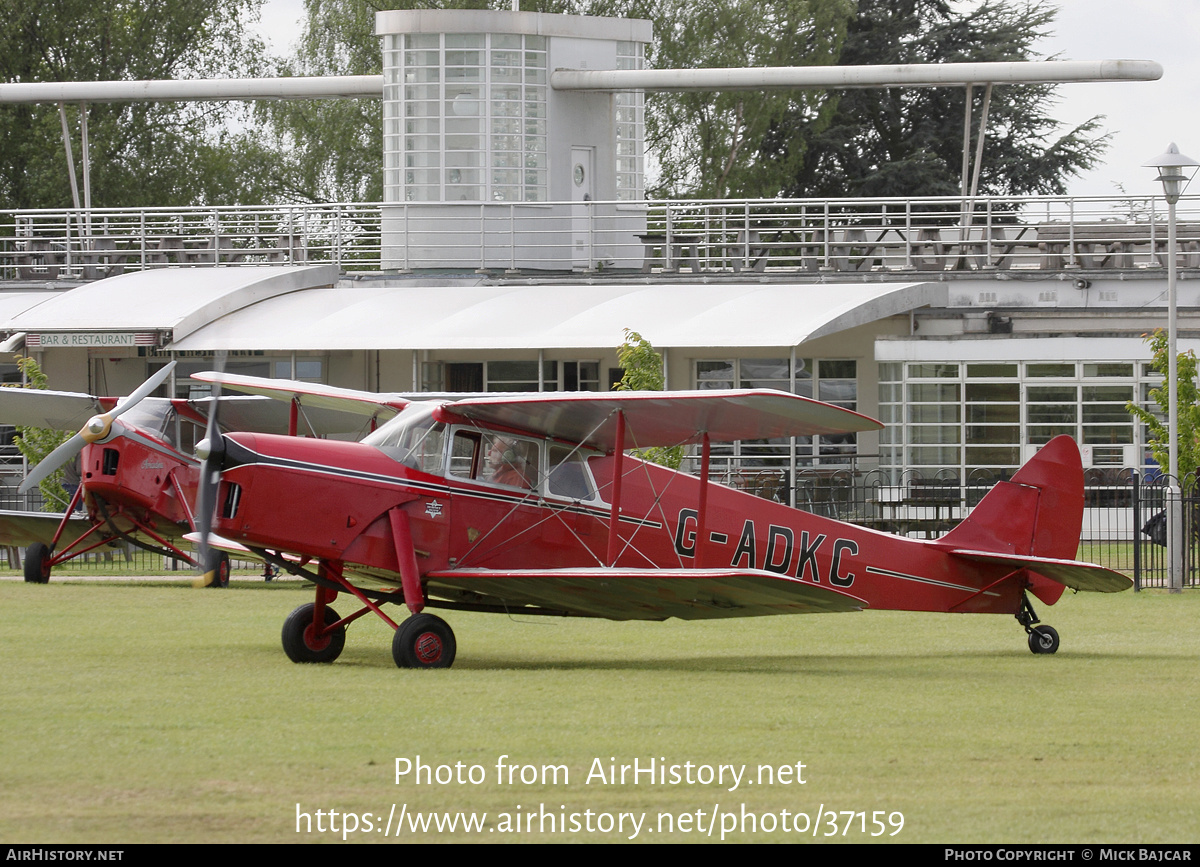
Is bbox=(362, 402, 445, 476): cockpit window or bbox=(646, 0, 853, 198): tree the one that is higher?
bbox=(646, 0, 853, 198): tree

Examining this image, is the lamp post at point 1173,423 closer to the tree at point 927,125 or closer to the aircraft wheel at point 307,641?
the aircraft wheel at point 307,641

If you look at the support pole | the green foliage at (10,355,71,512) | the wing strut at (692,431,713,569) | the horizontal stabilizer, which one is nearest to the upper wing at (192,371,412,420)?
the wing strut at (692,431,713,569)

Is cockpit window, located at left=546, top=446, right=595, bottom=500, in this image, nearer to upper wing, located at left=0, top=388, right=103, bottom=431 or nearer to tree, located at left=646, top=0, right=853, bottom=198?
upper wing, located at left=0, top=388, right=103, bottom=431

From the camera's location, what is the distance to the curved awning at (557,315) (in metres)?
24.0

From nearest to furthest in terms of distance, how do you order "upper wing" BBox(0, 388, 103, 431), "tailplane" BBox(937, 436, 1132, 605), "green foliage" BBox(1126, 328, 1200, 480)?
"tailplane" BBox(937, 436, 1132, 605) → "green foliage" BBox(1126, 328, 1200, 480) → "upper wing" BBox(0, 388, 103, 431)

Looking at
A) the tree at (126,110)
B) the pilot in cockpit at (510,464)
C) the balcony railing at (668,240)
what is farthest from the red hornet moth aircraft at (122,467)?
the tree at (126,110)

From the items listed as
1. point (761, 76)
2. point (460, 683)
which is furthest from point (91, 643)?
point (761, 76)

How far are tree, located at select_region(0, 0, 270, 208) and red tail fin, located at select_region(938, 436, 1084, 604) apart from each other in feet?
131

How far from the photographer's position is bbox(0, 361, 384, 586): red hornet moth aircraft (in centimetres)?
1698

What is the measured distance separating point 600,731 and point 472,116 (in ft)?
76.2

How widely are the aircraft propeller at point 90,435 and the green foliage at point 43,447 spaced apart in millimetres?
7239

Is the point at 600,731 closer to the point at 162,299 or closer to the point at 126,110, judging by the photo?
the point at 162,299

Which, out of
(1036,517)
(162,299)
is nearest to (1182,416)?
(1036,517)

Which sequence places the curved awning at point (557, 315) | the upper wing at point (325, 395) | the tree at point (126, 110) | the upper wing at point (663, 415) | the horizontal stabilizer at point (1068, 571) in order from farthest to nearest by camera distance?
the tree at point (126, 110) → the curved awning at point (557, 315) → the upper wing at point (325, 395) → the horizontal stabilizer at point (1068, 571) → the upper wing at point (663, 415)
